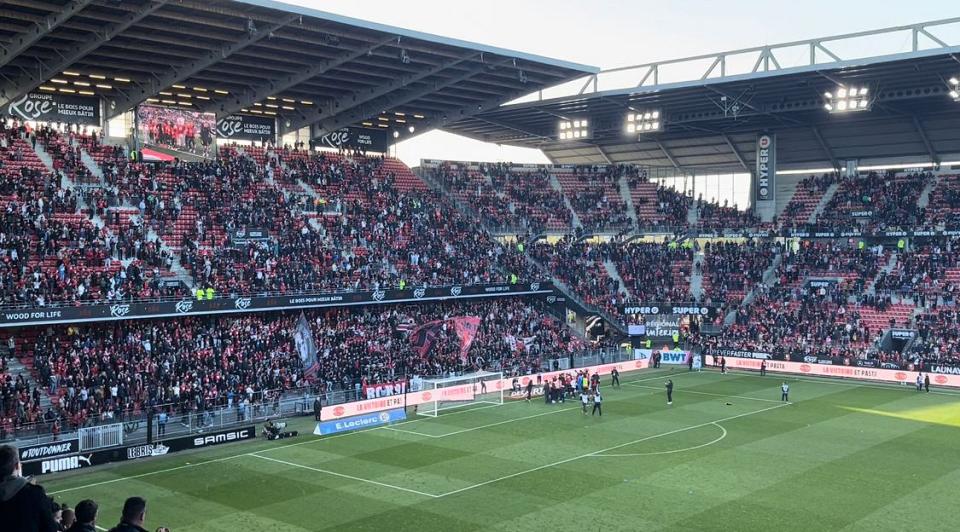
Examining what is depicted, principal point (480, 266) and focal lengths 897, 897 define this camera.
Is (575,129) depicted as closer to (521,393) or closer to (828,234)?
(828,234)

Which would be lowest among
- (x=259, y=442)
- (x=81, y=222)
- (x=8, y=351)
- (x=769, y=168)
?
(x=259, y=442)

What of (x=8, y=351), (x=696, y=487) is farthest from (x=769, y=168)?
(x=8, y=351)

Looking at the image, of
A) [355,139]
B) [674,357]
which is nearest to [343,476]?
[674,357]

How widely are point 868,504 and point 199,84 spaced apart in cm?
4108

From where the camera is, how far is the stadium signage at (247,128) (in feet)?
189

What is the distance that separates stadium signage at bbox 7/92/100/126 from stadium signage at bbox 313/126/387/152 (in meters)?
14.9

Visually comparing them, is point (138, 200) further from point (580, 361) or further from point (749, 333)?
point (749, 333)

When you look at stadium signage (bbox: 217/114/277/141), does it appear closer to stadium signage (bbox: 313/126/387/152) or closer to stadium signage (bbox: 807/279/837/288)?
stadium signage (bbox: 313/126/387/152)

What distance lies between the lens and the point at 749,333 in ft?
192

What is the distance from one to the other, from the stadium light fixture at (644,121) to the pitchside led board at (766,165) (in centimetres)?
1031

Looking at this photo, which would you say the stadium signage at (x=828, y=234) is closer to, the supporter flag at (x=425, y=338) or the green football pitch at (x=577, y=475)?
the green football pitch at (x=577, y=475)

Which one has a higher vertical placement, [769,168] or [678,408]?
[769,168]

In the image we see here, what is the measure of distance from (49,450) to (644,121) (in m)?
46.4

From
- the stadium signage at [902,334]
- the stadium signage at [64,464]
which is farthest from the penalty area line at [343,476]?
the stadium signage at [902,334]
